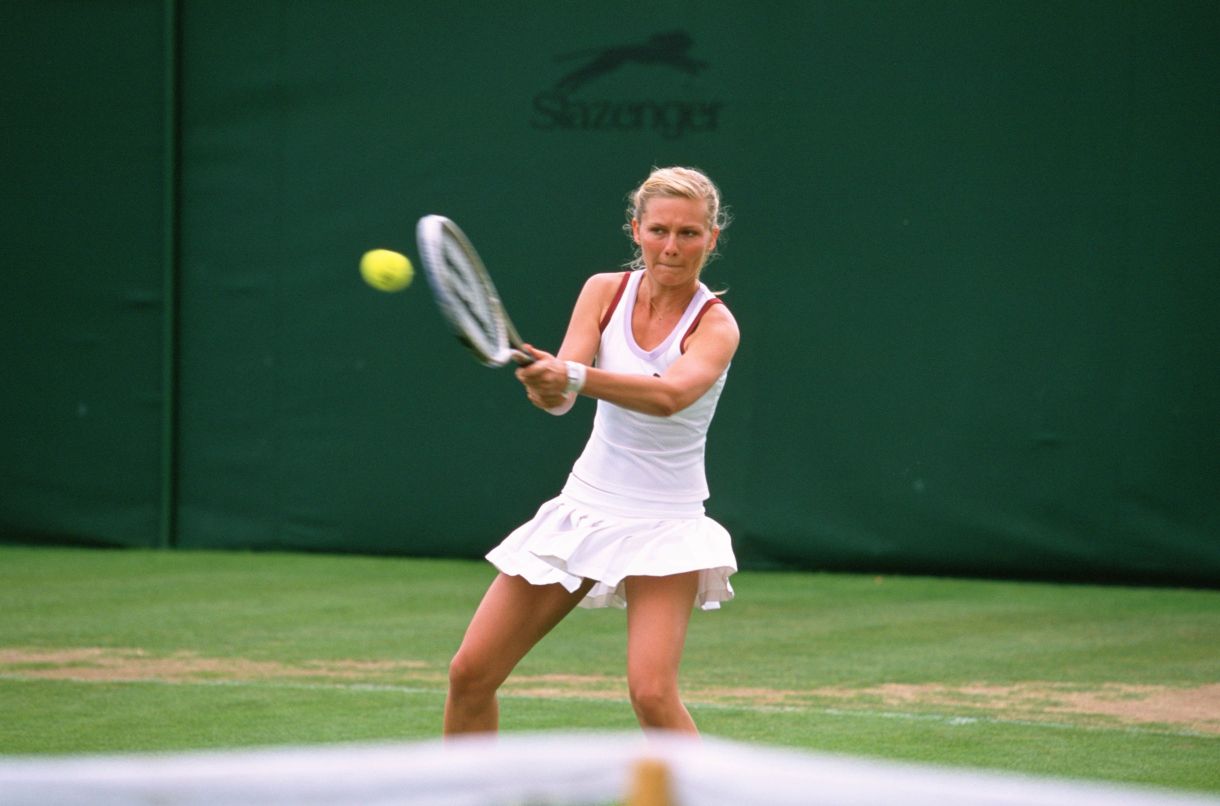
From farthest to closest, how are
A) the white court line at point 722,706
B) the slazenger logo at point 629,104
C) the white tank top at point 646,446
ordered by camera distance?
the slazenger logo at point 629,104
the white court line at point 722,706
the white tank top at point 646,446

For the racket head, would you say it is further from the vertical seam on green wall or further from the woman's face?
the vertical seam on green wall

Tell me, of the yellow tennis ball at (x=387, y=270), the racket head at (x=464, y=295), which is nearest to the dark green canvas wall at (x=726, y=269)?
the yellow tennis ball at (x=387, y=270)

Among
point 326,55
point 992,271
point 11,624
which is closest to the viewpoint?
point 11,624

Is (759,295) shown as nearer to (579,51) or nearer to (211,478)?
(579,51)

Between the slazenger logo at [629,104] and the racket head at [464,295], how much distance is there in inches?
225

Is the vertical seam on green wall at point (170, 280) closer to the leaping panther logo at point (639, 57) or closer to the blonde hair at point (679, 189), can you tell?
the leaping panther logo at point (639, 57)

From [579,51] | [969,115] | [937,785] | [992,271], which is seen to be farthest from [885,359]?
[937,785]

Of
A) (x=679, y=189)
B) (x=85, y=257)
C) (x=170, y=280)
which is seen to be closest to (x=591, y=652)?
(x=679, y=189)

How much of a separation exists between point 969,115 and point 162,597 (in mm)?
4919

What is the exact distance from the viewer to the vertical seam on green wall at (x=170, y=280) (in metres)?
10.3

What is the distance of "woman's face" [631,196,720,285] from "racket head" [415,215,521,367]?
0.37 m

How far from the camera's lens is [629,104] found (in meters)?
9.83

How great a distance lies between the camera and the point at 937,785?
5.63 feet

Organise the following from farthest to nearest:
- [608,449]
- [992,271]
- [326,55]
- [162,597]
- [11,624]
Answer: [326,55] → [992,271] → [162,597] → [11,624] → [608,449]
